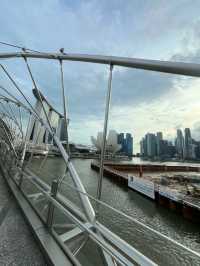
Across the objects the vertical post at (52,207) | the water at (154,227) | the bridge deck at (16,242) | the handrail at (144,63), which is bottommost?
the water at (154,227)

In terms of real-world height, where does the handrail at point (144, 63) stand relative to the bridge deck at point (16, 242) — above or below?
above

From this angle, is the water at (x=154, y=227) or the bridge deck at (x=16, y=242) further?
the water at (x=154, y=227)

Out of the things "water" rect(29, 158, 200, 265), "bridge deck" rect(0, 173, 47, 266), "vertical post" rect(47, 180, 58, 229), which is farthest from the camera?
"water" rect(29, 158, 200, 265)

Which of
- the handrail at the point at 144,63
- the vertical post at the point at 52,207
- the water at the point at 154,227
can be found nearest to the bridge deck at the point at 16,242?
the vertical post at the point at 52,207

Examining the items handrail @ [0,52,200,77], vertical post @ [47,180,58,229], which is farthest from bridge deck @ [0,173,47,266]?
handrail @ [0,52,200,77]

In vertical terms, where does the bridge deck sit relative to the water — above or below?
above

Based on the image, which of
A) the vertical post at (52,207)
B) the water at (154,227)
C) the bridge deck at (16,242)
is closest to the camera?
the bridge deck at (16,242)

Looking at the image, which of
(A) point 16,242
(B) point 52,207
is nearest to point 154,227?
(B) point 52,207

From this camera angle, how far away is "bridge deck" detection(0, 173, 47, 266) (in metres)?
2.14

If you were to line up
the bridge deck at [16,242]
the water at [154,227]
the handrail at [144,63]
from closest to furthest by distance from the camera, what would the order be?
the handrail at [144,63] < the bridge deck at [16,242] < the water at [154,227]

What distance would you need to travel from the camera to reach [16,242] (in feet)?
8.21

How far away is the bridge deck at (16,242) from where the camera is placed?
2.14m

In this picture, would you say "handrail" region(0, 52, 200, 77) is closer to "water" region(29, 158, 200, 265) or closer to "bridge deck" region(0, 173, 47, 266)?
"water" region(29, 158, 200, 265)

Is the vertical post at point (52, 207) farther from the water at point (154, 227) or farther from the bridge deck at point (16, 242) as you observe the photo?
the water at point (154, 227)
